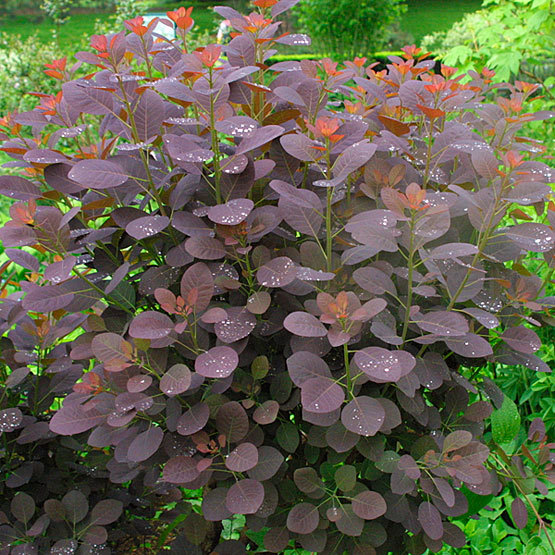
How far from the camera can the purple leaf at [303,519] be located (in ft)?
3.29

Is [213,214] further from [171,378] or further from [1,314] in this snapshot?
[1,314]

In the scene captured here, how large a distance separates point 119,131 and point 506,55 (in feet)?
12.0

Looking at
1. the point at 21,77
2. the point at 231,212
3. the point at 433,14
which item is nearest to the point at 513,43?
the point at 231,212

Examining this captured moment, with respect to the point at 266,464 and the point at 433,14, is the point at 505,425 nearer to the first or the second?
the point at 266,464

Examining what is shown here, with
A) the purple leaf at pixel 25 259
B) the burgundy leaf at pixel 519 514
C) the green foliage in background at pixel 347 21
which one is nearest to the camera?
the burgundy leaf at pixel 519 514

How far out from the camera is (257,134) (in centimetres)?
97

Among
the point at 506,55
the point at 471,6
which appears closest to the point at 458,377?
the point at 506,55

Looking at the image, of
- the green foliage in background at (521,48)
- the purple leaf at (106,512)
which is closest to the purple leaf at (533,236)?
the purple leaf at (106,512)

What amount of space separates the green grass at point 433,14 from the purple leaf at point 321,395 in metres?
26.5

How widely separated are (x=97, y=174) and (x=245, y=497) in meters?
0.59

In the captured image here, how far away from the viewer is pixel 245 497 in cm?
96

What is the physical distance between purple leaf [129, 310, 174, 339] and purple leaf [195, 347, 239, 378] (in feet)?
0.24

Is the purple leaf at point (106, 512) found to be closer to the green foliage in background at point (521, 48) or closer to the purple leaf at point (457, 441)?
the purple leaf at point (457, 441)

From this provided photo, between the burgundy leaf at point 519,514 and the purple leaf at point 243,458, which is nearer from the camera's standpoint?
the purple leaf at point 243,458
